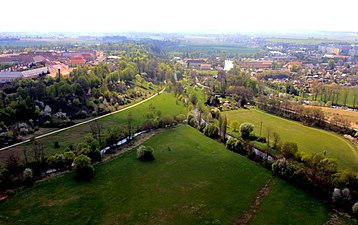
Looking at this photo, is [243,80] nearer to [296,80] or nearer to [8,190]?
[296,80]

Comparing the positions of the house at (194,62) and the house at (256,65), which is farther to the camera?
the house at (194,62)

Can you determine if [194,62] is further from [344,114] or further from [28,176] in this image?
[28,176]

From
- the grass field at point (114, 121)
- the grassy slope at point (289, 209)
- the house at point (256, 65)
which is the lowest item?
the grassy slope at point (289, 209)

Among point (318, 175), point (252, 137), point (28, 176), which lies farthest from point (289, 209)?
point (28, 176)

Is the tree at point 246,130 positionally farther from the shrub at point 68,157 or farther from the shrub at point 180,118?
the shrub at point 68,157

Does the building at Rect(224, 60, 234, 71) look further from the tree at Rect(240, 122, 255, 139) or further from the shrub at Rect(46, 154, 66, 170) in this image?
the shrub at Rect(46, 154, 66, 170)

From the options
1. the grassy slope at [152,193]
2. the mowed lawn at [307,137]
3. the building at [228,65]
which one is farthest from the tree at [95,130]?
the building at [228,65]

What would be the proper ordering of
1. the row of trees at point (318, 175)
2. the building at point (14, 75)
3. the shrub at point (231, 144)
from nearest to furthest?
1. the row of trees at point (318, 175)
2. the shrub at point (231, 144)
3. the building at point (14, 75)
